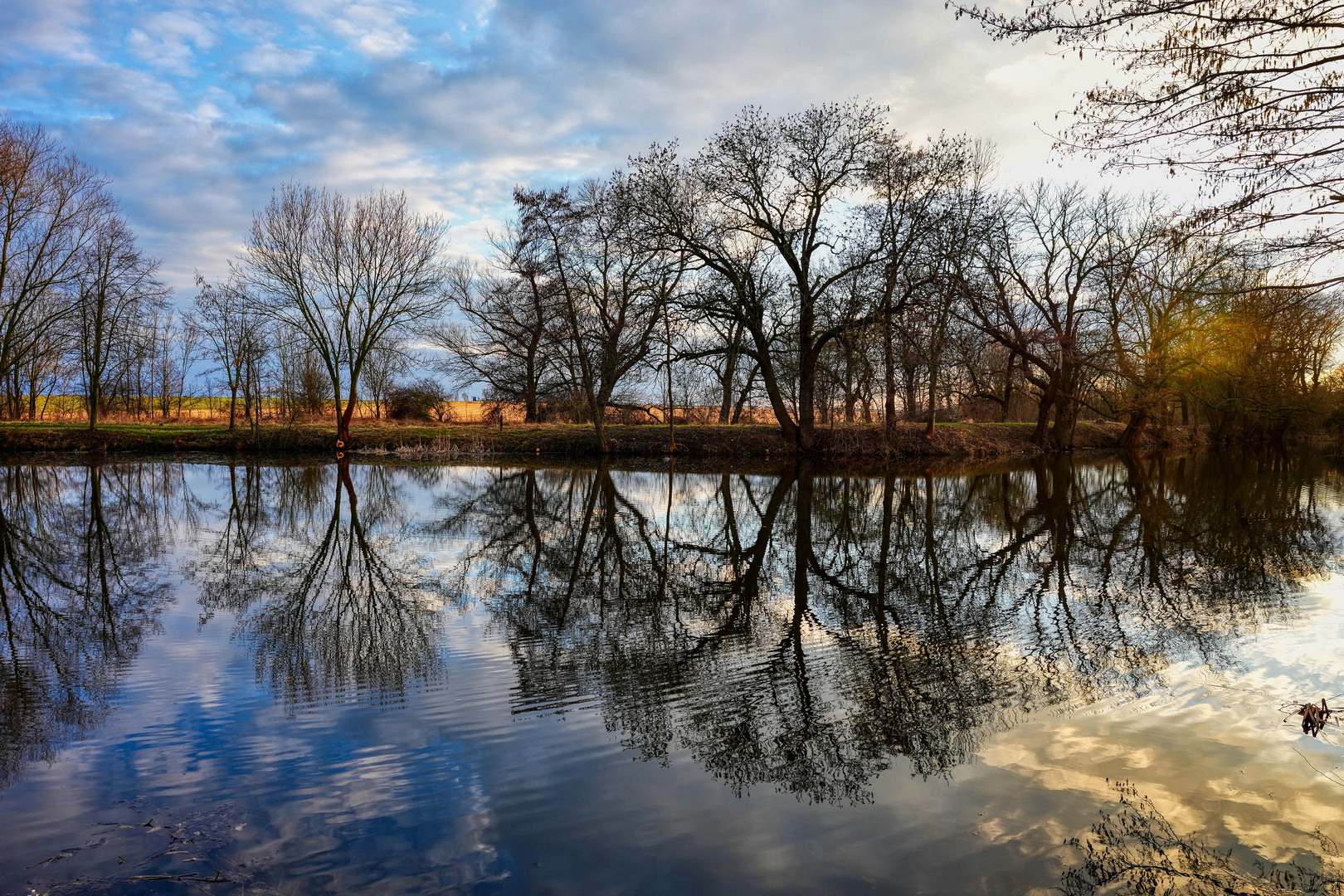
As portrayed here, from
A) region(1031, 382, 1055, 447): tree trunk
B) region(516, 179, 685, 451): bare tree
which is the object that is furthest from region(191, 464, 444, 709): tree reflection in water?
region(1031, 382, 1055, 447): tree trunk

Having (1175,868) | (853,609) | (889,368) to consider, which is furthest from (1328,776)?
(889,368)

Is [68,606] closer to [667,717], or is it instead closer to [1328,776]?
[667,717]

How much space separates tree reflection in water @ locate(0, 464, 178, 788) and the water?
0.15 ft

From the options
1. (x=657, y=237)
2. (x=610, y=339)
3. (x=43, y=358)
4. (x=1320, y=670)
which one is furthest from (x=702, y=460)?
(x=43, y=358)

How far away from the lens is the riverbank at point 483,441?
29922 millimetres

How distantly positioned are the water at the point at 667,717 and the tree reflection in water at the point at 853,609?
0.04m

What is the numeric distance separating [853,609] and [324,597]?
538 centimetres

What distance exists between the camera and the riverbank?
29922 mm

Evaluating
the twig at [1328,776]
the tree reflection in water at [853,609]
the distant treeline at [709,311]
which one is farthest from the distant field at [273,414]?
the twig at [1328,776]

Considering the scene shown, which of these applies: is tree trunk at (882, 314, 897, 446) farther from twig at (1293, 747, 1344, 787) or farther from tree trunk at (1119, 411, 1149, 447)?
twig at (1293, 747, 1344, 787)

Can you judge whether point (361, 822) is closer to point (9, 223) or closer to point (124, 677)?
point (124, 677)

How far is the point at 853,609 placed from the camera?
702cm

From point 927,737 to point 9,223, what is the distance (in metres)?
32.5

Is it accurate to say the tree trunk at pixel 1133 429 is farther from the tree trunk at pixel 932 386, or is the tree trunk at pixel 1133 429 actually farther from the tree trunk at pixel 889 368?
the tree trunk at pixel 889 368
